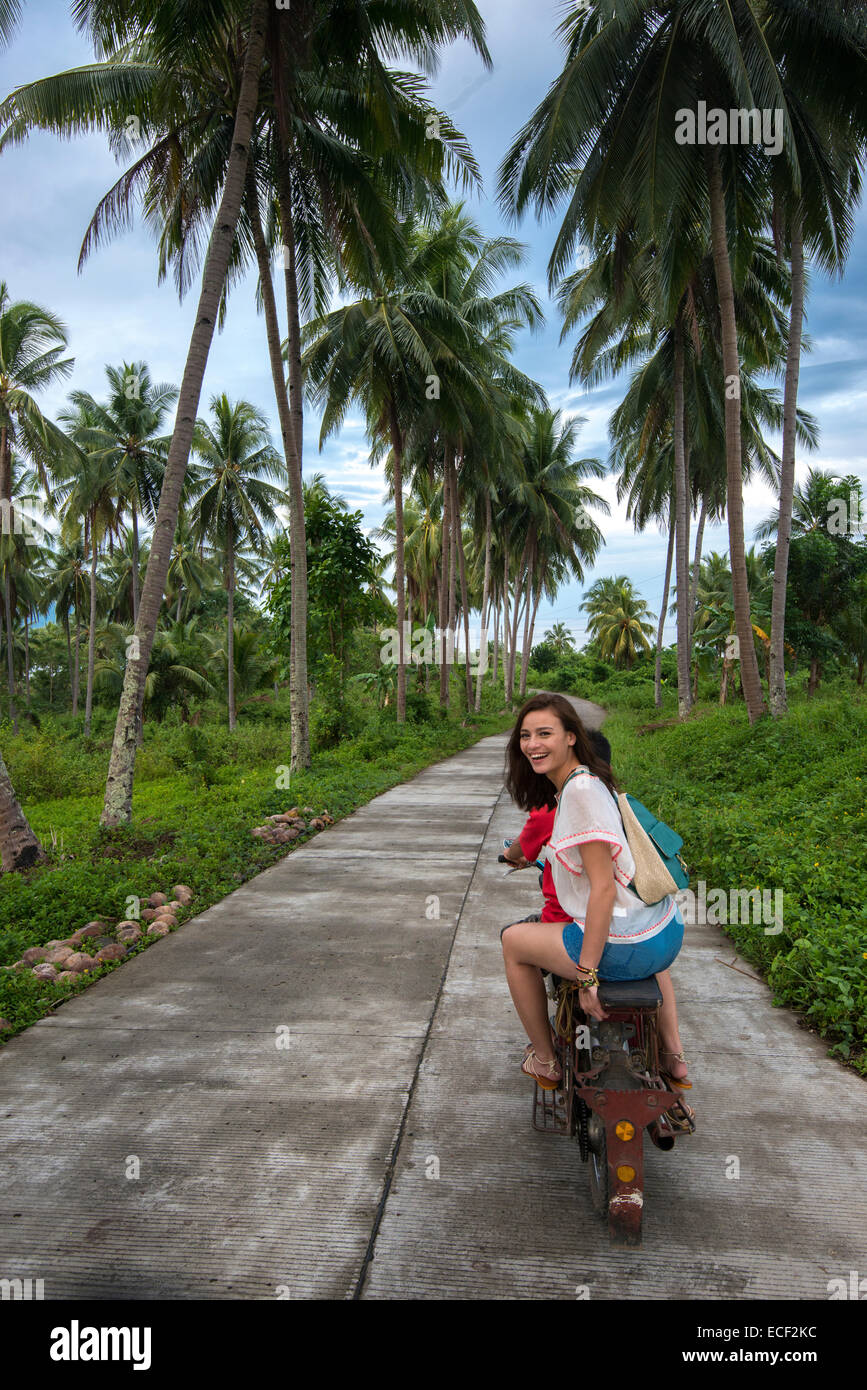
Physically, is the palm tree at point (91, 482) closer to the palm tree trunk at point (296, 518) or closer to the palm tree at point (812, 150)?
the palm tree trunk at point (296, 518)

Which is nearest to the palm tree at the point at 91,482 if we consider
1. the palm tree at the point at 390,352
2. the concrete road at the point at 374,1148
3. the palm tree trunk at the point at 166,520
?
the palm tree at the point at 390,352

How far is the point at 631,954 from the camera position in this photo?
2.47 m

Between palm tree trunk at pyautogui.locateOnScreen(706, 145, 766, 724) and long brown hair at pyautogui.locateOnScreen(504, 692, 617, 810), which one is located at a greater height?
palm tree trunk at pyautogui.locateOnScreen(706, 145, 766, 724)

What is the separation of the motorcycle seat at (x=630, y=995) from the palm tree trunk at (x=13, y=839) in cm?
648

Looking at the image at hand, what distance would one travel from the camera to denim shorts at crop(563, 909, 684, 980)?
2.47 meters

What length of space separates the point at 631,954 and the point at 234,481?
1113 inches

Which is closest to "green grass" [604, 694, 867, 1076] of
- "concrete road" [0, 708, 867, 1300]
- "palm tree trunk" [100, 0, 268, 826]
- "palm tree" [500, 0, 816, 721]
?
"concrete road" [0, 708, 867, 1300]

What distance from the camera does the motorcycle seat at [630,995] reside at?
2.38 metres

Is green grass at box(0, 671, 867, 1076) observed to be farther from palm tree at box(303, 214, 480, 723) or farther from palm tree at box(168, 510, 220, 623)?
palm tree at box(168, 510, 220, 623)

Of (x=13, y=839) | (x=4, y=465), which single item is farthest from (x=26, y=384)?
(x=13, y=839)

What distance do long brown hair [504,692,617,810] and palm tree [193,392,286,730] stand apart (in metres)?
25.6

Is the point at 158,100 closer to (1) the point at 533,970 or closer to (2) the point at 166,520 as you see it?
(2) the point at 166,520

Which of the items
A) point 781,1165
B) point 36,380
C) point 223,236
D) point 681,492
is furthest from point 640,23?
point 36,380

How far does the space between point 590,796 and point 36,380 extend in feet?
78.4
